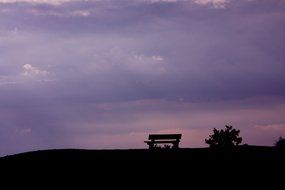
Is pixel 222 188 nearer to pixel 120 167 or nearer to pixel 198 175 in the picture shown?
pixel 198 175

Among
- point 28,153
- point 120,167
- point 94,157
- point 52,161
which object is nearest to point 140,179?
point 120,167

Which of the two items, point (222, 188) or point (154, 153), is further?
point (154, 153)

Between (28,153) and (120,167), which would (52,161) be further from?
(120,167)

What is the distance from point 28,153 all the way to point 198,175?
3958mm

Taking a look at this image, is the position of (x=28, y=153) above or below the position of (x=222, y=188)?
above

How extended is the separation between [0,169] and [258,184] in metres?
5.72

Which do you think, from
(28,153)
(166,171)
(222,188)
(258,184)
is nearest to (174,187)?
(166,171)

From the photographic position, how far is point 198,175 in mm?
10047

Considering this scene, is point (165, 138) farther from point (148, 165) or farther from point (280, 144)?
point (280, 144)

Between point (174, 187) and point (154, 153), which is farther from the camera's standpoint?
point (154, 153)

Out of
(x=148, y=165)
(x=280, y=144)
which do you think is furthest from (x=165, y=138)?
(x=280, y=144)

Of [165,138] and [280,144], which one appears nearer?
[165,138]

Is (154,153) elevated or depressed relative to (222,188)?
elevated

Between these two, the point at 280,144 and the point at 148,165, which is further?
the point at 280,144
